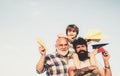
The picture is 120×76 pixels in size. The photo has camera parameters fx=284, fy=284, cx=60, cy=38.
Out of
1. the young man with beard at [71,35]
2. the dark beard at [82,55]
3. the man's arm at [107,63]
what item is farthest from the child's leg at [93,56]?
the young man with beard at [71,35]

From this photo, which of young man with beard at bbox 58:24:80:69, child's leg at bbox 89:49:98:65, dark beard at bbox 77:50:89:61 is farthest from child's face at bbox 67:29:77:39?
child's leg at bbox 89:49:98:65

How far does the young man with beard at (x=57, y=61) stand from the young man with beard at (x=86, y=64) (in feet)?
0.81

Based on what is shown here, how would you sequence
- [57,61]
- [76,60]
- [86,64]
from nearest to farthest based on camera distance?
[86,64] → [76,60] → [57,61]

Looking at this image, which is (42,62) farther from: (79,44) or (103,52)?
(103,52)

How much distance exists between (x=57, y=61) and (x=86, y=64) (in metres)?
0.84

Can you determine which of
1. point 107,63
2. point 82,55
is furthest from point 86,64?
point 107,63

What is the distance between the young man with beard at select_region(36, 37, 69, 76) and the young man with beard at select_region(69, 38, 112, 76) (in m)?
0.25

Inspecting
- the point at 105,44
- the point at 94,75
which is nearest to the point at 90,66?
the point at 94,75

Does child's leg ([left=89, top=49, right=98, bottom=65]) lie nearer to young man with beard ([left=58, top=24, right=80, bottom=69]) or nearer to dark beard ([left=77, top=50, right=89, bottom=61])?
dark beard ([left=77, top=50, right=89, bottom=61])

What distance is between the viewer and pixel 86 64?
777cm

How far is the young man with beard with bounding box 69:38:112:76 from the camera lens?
7602 millimetres

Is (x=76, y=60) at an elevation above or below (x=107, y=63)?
above

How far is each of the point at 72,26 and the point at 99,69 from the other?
146cm

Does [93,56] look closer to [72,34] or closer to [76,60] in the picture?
[76,60]
